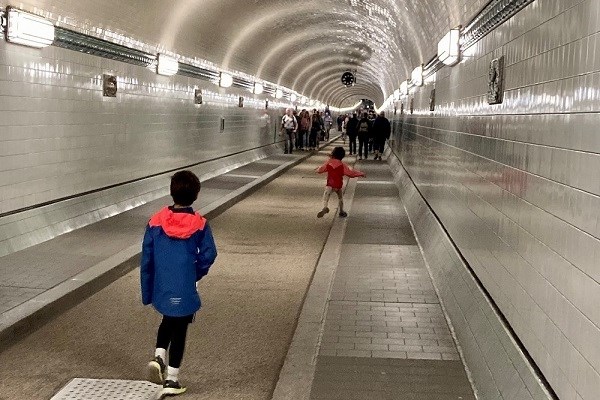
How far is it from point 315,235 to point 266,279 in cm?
332

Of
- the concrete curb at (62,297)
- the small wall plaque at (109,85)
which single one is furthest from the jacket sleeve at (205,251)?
the small wall plaque at (109,85)

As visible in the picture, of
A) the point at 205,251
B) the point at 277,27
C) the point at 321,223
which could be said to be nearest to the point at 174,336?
the point at 205,251

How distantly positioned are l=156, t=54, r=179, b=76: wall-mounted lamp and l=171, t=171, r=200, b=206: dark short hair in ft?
33.9

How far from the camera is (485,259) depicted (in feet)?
20.9

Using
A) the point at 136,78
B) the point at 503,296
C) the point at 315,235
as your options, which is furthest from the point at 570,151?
the point at 136,78

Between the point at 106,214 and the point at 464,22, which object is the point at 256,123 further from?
the point at 464,22

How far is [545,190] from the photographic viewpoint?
14.5ft

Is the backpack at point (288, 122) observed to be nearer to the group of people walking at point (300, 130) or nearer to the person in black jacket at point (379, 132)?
the group of people walking at point (300, 130)

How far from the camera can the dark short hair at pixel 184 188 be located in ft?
17.3

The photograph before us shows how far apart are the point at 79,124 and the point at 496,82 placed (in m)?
6.80

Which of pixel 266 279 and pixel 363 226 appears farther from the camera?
pixel 363 226

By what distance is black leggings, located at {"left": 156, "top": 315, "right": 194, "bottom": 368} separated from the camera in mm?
5332

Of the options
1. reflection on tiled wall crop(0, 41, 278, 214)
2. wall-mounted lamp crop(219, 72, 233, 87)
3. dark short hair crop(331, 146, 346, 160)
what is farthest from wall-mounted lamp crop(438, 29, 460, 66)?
wall-mounted lamp crop(219, 72, 233, 87)

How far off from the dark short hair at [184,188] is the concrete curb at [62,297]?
186 centimetres
